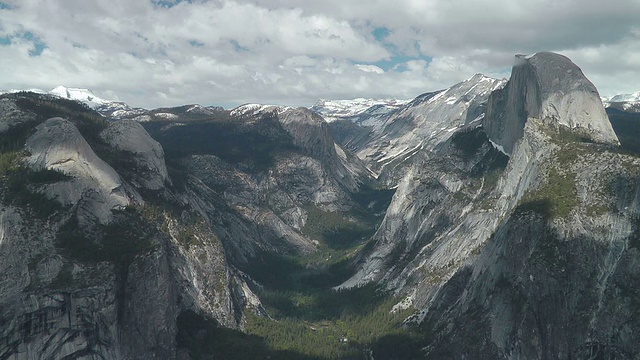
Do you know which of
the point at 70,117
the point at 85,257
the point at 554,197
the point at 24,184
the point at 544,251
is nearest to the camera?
the point at 85,257

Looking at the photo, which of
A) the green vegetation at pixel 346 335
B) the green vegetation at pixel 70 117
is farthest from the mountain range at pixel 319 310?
the green vegetation at pixel 70 117

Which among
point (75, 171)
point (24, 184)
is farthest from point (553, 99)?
point (24, 184)

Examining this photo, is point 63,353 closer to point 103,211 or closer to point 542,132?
point 103,211

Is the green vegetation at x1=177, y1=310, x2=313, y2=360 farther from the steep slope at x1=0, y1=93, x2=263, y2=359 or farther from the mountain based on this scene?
the steep slope at x1=0, y1=93, x2=263, y2=359

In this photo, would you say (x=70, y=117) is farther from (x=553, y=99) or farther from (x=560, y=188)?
(x=553, y=99)

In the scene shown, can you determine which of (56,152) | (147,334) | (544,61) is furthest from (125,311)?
(544,61)

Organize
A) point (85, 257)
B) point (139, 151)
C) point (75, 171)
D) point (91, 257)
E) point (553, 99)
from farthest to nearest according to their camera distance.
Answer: point (553, 99), point (139, 151), point (75, 171), point (91, 257), point (85, 257)
